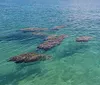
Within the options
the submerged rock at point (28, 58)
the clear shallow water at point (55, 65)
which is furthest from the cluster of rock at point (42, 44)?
the clear shallow water at point (55, 65)

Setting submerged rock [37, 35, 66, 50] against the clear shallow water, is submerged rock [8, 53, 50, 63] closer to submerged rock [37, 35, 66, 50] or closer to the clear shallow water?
the clear shallow water

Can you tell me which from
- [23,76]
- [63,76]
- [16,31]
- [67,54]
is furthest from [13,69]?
[16,31]

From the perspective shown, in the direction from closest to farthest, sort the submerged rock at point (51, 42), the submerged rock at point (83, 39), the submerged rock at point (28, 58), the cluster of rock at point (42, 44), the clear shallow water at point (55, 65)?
the clear shallow water at point (55, 65) < the submerged rock at point (28, 58) < the cluster of rock at point (42, 44) < the submerged rock at point (51, 42) < the submerged rock at point (83, 39)

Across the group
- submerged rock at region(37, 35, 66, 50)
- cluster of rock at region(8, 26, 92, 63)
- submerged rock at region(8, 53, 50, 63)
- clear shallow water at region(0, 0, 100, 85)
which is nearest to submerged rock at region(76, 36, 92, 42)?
cluster of rock at region(8, 26, 92, 63)

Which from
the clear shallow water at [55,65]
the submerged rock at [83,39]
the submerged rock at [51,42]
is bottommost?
the clear shallow water at [55,65]

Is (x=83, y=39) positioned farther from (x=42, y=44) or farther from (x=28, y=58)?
(x=28, y=58)

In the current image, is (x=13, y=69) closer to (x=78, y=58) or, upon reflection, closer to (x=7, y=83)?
(x=7, y=83)

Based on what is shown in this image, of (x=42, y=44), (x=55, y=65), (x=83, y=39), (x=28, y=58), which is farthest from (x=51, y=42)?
(x=55, y=65)

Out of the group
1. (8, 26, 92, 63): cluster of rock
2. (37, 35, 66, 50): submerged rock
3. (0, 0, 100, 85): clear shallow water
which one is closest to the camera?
(0, 0, 100, 85): clear shallow water

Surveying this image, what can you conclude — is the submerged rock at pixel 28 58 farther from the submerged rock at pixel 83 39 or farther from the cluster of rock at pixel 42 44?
the submerged rock at pixel 83 39
